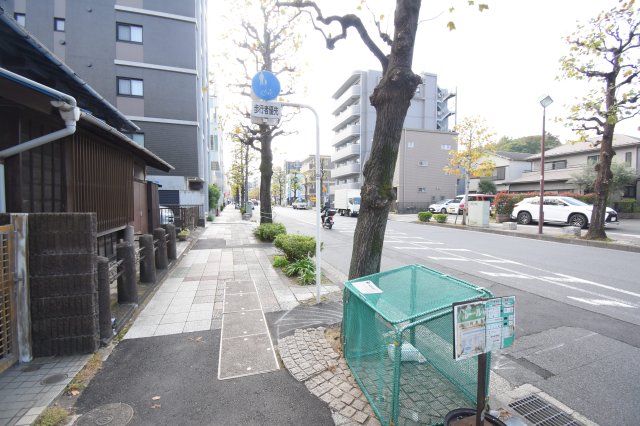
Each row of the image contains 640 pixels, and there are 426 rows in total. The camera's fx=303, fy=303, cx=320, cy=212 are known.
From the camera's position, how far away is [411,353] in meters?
3.15

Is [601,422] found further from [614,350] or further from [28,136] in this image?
[28,136]

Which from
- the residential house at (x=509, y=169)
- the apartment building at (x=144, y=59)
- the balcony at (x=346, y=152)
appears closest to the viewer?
the apartment building at (x=144, y=59)

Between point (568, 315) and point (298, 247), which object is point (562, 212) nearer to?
point (568, 315)

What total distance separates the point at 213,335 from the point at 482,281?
5.70 meters

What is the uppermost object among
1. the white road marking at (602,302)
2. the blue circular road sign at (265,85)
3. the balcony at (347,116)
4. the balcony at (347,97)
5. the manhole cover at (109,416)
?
the balcony at (347,97)

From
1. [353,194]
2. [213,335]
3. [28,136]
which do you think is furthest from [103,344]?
[353,194]

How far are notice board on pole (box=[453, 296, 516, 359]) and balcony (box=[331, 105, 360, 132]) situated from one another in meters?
45.5

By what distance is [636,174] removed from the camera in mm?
24922

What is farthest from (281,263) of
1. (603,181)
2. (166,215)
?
(603,181)

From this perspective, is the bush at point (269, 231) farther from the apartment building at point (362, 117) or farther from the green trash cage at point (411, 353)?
the apartment building at point (362, 117)

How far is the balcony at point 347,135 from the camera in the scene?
45.2 metres

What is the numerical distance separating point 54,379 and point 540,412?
15.3ft

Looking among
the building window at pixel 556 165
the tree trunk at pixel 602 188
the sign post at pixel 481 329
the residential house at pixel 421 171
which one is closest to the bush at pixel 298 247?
the sign post at pixel 481 329

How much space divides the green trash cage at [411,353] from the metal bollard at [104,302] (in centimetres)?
299
